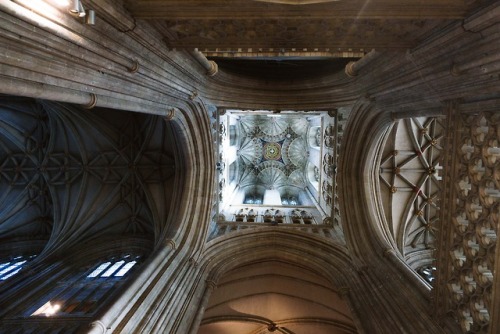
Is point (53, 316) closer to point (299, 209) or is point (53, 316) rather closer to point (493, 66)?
point (299, 209)

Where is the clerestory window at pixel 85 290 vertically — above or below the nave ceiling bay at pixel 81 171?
below

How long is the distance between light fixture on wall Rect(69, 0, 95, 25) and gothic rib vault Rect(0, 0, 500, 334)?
0.21 metres

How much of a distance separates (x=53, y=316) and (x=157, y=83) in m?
7.34

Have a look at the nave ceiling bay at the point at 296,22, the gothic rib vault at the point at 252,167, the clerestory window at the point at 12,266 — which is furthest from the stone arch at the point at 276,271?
the clerestory window at the point at 12,266

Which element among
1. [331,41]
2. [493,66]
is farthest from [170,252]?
[493,66]

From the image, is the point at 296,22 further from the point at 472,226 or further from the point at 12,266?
the point at 12,266

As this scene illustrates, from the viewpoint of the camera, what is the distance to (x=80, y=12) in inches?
152

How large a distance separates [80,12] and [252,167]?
55.6ft

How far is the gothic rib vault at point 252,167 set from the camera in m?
4.90

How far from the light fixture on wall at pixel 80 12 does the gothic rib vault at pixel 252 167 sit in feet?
0.69

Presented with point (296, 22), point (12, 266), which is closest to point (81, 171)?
point (12, 266)

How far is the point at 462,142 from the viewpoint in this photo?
5551 millimetres

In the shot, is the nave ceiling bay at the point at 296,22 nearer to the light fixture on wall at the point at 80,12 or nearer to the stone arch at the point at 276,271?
the light fixture on wall at the point at 80,12

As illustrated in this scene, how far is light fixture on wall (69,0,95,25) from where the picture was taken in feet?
12.2
